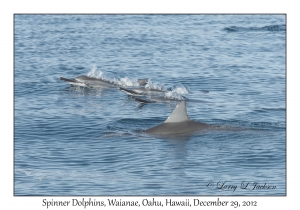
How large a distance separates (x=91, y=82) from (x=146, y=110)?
733cm

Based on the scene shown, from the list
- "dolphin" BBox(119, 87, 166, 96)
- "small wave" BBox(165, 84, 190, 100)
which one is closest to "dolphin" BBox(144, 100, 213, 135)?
"small wave" BBox(165, 84, 190, 100)

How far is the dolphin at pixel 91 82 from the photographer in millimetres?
37031

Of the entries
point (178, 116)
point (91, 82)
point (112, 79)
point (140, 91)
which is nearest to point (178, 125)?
point (178, 116)

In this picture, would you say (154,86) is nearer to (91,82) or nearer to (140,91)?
(140,91)

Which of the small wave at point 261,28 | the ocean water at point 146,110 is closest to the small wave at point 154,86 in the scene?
the ocean water at point 146,110

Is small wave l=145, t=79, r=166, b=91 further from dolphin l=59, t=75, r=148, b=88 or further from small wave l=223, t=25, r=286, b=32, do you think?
small wave l=223, t=25, r=286, b=32

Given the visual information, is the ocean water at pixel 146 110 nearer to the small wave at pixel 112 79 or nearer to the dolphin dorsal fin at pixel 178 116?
the small wave at pixel 112 79

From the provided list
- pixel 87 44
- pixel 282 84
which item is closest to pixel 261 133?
pixel 282 84

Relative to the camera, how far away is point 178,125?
26.5 m

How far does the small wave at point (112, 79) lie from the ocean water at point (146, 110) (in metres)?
0.11

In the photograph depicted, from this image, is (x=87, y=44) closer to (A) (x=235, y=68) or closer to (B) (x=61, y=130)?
(A) (x=235, y=68)

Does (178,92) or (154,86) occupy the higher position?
(154,86)

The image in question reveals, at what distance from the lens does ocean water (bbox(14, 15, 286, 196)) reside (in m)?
21.6
